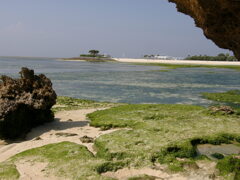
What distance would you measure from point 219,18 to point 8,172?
885 centimetres

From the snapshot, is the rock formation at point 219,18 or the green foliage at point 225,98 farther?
the green foliage at point 225,98

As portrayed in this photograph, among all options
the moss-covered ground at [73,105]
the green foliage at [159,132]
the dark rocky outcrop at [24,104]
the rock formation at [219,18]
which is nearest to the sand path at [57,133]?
the dark rocky outcrop at [24,104]

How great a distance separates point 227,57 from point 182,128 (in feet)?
492

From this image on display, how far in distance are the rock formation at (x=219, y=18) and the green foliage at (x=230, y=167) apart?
418 cm

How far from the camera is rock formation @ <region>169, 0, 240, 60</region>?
30.4ft

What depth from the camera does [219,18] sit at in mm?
10219

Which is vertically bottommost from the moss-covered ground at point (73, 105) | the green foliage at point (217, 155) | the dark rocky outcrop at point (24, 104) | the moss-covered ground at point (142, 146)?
the moss-covered ground at point (73, 105)

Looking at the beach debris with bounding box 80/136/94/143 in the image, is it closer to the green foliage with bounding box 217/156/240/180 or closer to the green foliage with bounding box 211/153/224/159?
the green foliage with bounding box 211/153/224/159

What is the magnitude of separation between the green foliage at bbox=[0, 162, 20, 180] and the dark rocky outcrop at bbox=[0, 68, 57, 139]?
444 centimetres

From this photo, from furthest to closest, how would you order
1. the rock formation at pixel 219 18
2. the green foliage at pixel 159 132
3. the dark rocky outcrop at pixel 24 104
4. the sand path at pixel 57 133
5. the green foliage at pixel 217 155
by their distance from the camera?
the dark rocky outcrop at pixel 24 104
the sand path at pixel 57 133
the green foliage at pixel 217 155
the green foliage at pixel 159 132
the rock formation at pixel 219 18

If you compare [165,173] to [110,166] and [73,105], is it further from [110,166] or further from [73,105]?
[73,105]

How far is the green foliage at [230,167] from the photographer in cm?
951

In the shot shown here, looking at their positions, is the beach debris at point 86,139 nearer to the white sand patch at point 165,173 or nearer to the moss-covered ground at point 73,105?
the white sand patch at point 165,173

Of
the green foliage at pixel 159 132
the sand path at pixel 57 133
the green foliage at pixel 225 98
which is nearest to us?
the green foliage at pixel 159 132
